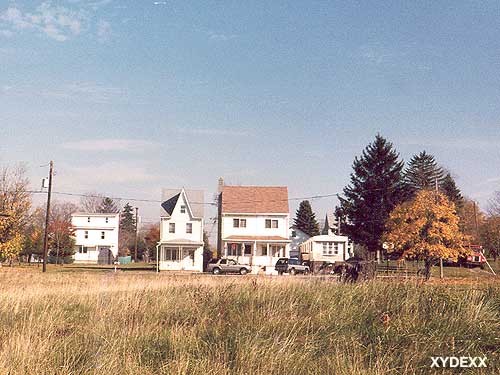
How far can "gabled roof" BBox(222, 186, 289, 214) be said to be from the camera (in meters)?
54.8

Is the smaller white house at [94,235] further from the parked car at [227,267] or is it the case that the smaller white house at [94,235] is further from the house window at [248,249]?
the parked car at [227,267]

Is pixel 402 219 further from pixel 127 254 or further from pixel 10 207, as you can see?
pixel 127 254

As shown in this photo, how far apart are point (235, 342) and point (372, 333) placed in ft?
7.43

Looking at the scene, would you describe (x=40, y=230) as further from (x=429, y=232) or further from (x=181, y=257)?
(x=429, y=232)

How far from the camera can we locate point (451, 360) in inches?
277

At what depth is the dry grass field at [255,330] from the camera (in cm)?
685

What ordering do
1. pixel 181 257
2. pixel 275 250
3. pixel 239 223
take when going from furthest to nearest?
pixel 239 223
pixel 275 250
pixel 181 257

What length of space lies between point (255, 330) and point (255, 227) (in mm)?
45882

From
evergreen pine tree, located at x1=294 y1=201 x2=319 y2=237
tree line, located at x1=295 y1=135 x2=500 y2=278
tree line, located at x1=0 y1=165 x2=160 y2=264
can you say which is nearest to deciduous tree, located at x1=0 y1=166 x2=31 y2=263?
tree line, located at x1=0 y1=165 x2=160 y2=264

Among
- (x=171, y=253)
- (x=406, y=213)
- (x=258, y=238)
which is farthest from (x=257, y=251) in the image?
(x=406, y=213)

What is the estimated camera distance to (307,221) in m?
93.2

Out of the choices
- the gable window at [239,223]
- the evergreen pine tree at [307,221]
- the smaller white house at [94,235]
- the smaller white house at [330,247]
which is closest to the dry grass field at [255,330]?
the gable window at [239,223]

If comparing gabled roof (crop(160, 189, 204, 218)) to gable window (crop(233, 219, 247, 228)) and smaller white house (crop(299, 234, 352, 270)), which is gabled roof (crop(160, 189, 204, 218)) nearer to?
gable window (crop(233, 219, 247, 228))

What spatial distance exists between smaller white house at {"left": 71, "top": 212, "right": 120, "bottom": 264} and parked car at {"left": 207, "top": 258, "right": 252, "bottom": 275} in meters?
32.1
